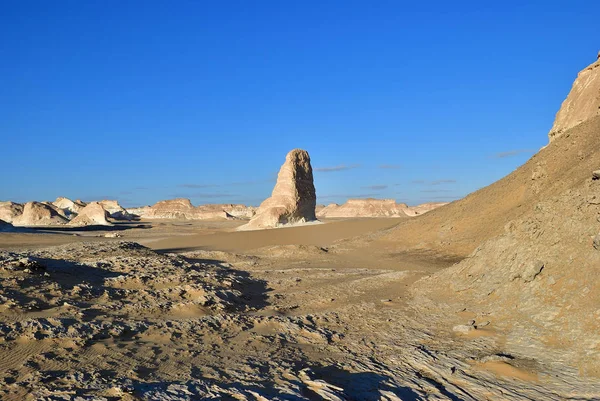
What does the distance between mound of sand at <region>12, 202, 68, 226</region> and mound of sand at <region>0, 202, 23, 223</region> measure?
2.62 metres

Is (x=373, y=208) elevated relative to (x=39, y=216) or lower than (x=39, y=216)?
elevated

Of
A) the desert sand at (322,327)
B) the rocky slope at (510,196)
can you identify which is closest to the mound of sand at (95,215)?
the rocky slope at (510,196)

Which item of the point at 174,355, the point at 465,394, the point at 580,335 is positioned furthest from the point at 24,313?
the point at 580,335

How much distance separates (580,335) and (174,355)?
562cm

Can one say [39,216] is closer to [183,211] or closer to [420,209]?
[183,211]

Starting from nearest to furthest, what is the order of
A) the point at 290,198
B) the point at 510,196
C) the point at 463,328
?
the point at 463,328, the point at 510,196, the point at 290,198

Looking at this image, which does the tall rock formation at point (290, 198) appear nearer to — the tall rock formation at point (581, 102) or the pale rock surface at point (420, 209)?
the tall rock formation at point (581, 102)

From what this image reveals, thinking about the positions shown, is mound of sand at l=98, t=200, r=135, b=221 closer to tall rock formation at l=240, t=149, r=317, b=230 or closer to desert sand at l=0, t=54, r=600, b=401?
tall rock formation at l=240, t=149, r=317, b=230

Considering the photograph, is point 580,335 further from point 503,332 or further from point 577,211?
point 577,211

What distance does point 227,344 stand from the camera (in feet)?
18.0

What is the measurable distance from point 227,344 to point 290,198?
31799 millimetres

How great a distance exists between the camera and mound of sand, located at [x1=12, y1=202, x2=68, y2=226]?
59053 mm

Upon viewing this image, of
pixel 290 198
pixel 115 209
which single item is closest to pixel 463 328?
pixel 290 198

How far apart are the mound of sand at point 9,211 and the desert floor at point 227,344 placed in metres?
67.5
